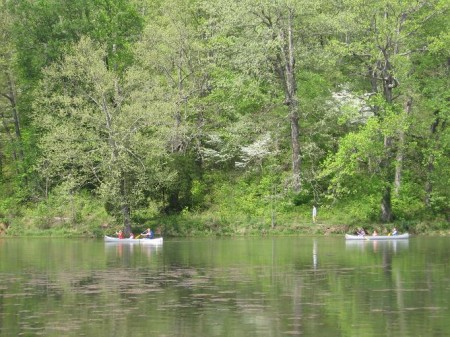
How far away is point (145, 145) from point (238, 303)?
38717 mm

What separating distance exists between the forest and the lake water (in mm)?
13188

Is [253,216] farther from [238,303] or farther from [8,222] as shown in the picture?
[238,303]

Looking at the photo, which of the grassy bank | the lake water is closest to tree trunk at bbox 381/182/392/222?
the grassy bank

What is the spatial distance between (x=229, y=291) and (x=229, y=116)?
45923mm

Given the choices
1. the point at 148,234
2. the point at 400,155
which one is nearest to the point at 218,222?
the point at 148,234

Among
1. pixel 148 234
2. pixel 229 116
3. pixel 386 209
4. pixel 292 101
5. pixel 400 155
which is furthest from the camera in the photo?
pixel 229 116

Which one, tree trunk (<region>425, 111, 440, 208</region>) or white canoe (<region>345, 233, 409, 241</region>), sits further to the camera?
tree trunk (<region>425, 111, 440, 208</region>)

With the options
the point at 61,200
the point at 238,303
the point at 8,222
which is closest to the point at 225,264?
the point at 238,303

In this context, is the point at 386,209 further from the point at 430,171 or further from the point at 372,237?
the point at 372,237

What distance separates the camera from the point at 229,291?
3164 cm

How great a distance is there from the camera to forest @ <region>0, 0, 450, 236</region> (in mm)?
65312

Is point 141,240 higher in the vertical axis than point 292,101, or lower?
lower

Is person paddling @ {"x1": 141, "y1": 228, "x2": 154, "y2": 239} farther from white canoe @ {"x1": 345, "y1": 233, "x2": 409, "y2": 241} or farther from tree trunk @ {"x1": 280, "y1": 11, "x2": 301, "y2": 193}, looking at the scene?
white canoe @ {"x1": 345, "y1": 233, "x2": 409, "y2": 241}

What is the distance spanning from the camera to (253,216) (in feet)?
228
